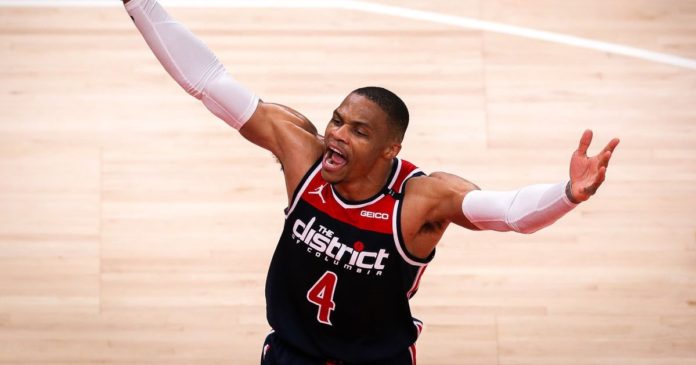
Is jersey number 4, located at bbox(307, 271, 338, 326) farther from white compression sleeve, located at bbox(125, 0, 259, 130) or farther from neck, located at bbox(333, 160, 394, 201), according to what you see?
white compression sleeve, located at bbox(125, 0, 259, 130)

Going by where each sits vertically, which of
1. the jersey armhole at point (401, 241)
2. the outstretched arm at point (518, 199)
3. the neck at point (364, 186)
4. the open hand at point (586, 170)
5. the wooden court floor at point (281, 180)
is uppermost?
the open hand at point (586, 170)

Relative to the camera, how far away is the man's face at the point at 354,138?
3041 mm

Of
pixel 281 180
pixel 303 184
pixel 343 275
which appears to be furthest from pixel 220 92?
pixel 281 180

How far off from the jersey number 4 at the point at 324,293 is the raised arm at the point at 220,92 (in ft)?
1.02

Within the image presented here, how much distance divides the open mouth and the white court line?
230 centimetres

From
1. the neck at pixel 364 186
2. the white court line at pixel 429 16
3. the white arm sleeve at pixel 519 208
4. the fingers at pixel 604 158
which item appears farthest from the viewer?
the white court line at pixel 429 16

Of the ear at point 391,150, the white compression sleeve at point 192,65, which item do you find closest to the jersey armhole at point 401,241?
the ear at point 391,150

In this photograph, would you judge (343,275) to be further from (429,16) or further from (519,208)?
(429,16)

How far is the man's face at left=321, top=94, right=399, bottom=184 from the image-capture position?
3.04 m

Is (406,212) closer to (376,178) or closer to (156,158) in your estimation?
(376,178)

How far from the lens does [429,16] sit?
17.1 ft

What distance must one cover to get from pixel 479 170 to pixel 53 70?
7.50ft

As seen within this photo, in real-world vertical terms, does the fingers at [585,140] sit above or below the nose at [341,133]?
above

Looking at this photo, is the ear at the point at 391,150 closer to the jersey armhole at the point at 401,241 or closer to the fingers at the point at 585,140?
the jersey armhole at the point at 401,241
